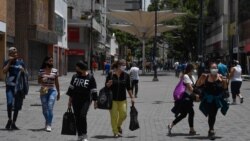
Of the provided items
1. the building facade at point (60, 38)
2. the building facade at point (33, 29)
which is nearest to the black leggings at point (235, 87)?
the building facade at point (33, 29)

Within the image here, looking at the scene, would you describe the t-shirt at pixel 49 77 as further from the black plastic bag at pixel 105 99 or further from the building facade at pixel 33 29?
the building facade at pixel 33 29

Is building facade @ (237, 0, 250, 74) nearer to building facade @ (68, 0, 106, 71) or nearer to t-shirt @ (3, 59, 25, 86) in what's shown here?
building facade @ (68, 0, 106, 71)

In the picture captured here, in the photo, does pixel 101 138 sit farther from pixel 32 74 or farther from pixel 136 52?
pixel 136 52

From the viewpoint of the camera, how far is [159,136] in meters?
12.8

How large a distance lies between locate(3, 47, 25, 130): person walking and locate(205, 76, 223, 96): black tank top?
428cm

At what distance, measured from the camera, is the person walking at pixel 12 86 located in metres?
13.7

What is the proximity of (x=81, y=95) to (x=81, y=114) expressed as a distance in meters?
0.36

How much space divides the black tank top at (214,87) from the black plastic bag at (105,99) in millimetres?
2091

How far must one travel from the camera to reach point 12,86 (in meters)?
13.8

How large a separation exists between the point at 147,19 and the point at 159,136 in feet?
188

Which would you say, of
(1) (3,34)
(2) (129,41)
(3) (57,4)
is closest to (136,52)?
(2) (129,41)

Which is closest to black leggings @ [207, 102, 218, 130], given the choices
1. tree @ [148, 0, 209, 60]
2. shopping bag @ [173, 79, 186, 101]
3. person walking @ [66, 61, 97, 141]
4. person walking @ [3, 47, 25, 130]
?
shopping bag @ [173, 79, 186, 101]

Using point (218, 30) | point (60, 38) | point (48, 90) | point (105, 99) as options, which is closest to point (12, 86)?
point (48, 90)

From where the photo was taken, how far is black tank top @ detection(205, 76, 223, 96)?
12.8 metres
